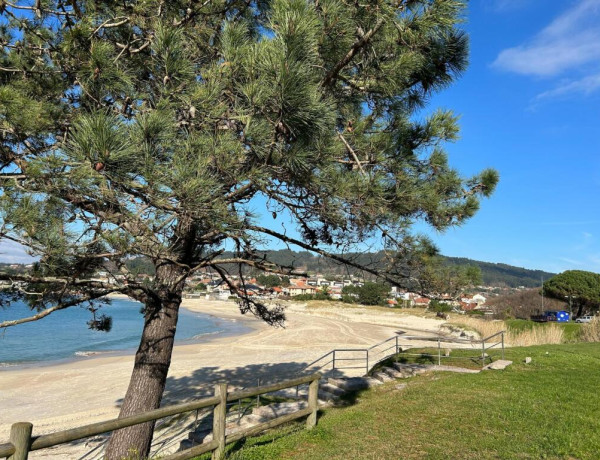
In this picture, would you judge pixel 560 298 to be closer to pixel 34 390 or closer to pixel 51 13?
pixel 34 390

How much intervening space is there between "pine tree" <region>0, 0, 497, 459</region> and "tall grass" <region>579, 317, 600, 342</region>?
18.2 meters

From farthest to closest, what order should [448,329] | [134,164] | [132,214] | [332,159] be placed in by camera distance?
[448,329], [332,159], [132,214], [134,164]

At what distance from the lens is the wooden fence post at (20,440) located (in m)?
2.82

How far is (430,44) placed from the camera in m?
4.79

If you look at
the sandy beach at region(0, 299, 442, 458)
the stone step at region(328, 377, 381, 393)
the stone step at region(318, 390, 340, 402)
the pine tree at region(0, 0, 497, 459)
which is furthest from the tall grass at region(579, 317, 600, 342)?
the pine tree at region(0, 0, 497, 459)

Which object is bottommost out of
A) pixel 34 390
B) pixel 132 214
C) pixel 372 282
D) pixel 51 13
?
pixel 34 390

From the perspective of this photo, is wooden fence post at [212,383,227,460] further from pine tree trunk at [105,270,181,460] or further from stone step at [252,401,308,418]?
stone step at [252,401,308,418]

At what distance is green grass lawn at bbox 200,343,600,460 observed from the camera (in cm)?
464

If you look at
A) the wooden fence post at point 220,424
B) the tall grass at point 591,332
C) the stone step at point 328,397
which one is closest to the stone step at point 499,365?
the stone step at point 328,397

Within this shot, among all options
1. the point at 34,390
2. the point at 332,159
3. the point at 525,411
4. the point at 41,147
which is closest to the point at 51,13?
the point at 41,147

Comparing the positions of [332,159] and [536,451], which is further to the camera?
[536,451]

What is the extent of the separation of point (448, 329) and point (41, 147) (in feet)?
113

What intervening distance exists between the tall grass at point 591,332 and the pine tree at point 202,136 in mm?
18240

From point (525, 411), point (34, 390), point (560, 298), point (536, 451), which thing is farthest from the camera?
point (560, 298)
